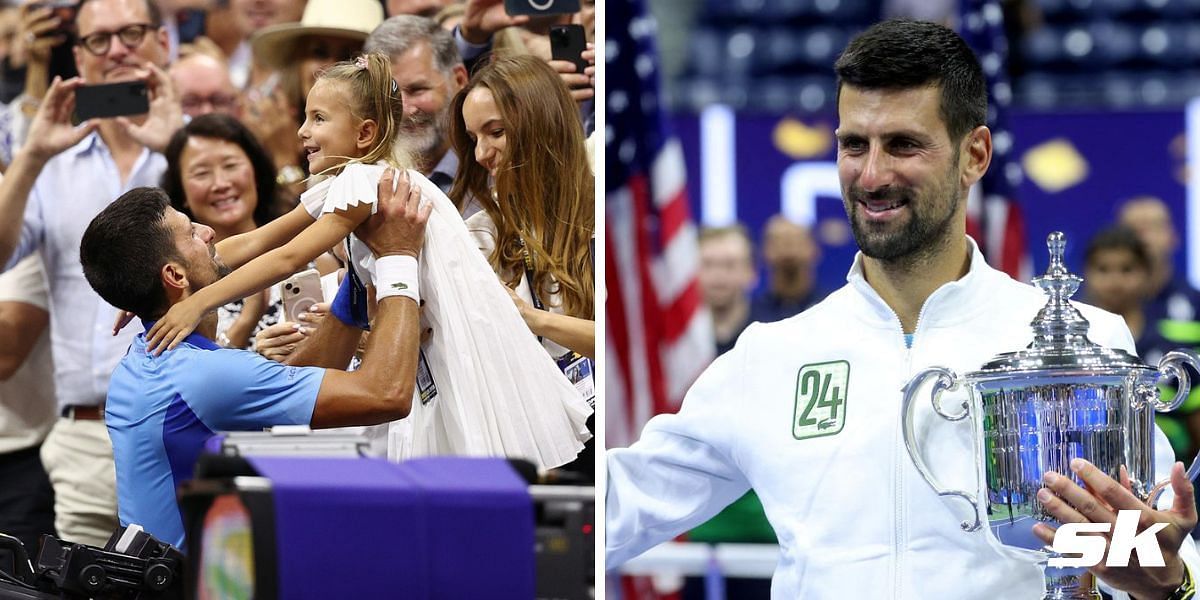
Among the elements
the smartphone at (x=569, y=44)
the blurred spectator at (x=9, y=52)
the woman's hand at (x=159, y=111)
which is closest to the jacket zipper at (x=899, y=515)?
the smartphone at (x=569, y=44)

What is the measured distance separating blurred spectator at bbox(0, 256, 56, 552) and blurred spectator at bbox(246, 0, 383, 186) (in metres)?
0.64

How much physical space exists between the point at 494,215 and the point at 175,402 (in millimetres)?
695

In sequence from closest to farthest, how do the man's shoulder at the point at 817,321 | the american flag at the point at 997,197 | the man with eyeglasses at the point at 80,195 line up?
the man's shoulder at the point at 817,321 → the man with eyeglasses at the point at 80,195 → the american flag at the point at 997,197

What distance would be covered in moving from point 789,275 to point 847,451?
2.64 metres

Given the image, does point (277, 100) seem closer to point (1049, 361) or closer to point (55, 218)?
point (55, 218)

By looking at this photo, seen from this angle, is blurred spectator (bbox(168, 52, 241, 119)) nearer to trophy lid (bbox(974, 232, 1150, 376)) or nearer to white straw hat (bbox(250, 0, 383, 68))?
white straw hat (bbox(250, 0, 383, 68))

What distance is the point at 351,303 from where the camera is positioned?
8.91 feet

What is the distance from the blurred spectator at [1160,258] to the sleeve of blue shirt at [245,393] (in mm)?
2534

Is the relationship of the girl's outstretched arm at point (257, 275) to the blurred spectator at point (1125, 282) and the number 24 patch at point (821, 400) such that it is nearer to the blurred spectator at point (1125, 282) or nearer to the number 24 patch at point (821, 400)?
the number 24 patch at point (821, 400)

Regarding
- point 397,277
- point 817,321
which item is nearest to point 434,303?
point 397,277

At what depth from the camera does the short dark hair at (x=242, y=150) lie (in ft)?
9.36

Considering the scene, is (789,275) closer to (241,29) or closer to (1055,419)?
(241,29)

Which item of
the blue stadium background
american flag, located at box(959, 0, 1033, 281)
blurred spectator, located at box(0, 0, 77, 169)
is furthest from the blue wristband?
the blue stadium background

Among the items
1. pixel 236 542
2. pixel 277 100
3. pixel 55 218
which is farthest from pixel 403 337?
pixel 55 218
